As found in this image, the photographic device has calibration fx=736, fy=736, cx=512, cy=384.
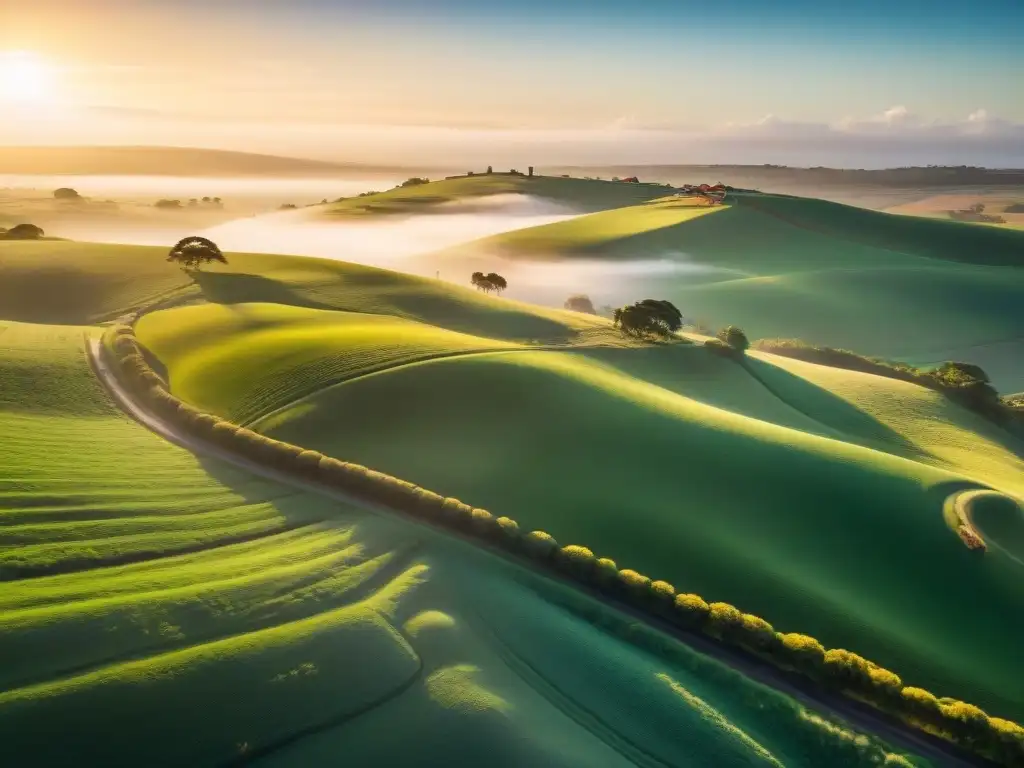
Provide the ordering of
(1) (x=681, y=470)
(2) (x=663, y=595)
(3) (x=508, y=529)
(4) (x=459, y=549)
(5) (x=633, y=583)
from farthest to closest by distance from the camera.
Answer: (1) (x=681, y=470) → (3) (x=508, y=529) → (4) (x=459, y=549) → (5) (x=633, y=583) → (2) (x=663, y=595)

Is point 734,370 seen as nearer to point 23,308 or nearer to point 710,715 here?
point 710,715

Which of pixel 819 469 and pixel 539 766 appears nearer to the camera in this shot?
pixel 539 766

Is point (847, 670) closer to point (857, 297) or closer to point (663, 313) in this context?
point (663, 313)

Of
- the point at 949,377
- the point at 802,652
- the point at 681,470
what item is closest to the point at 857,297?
the point at 949,377

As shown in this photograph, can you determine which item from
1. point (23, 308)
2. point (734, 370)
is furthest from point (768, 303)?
point (23, 308)

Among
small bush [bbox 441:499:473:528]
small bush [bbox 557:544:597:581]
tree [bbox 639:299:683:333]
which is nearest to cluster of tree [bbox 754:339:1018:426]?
tree [bbox 639:299:683:333]
